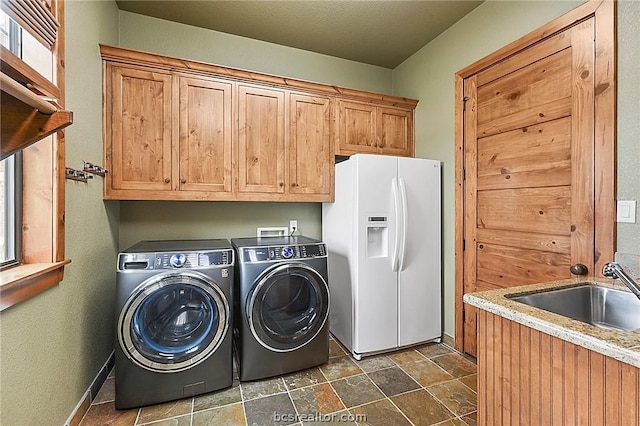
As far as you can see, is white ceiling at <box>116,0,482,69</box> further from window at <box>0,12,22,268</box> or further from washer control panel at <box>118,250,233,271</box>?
washer control panel at <box>118,250,233,271</box>

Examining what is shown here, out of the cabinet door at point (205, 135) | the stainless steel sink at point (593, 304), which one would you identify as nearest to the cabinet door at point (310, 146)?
the cabinet door at point (205, 135)

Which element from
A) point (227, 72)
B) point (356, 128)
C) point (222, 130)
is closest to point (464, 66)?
point (356, 128)

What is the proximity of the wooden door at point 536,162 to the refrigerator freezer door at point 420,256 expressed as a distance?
0.20 metres

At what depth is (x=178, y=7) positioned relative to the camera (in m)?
2.45

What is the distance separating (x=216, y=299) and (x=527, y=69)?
261 centimetres

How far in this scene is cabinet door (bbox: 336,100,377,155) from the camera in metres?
2.80

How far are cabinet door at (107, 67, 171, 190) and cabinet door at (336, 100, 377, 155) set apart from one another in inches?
57.6

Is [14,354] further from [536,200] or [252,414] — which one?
[536,200]

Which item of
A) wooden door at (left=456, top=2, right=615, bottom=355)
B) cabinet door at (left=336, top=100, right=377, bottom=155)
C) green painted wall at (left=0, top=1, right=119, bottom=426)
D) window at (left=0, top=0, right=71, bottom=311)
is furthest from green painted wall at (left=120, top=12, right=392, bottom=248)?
wooden door at (left=456, top=2, right=615, bottom=355)

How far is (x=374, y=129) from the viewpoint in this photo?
2.92 m

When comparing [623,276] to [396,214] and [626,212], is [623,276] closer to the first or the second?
[626,212]

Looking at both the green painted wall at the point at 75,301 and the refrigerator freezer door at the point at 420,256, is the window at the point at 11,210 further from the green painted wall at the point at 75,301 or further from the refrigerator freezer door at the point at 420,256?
the refrigerator freezer door at the point at 420,256

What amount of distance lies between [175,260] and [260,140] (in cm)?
120

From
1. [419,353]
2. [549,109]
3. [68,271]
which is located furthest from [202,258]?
[549,109]
